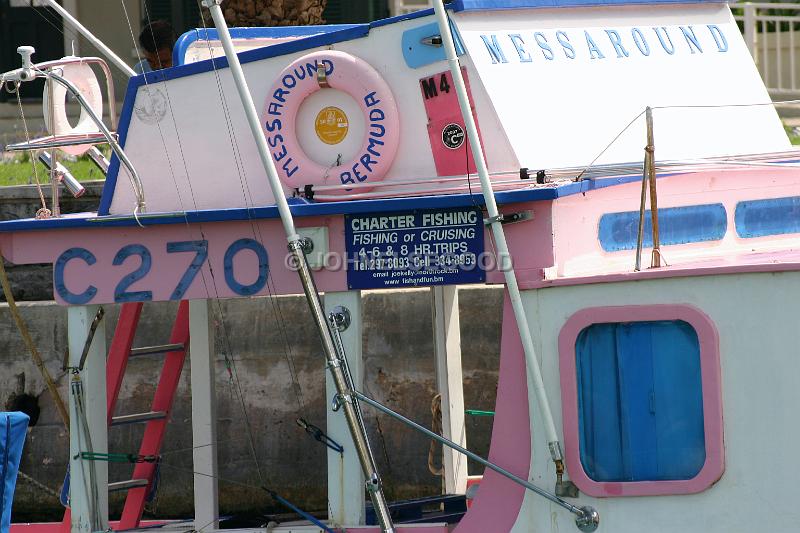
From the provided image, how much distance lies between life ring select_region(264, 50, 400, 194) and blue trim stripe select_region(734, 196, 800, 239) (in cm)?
168

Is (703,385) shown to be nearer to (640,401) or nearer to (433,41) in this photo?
(640,401)

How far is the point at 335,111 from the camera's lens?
536 centimetres

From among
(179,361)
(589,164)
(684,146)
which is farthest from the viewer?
(179,361)

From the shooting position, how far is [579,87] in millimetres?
5578

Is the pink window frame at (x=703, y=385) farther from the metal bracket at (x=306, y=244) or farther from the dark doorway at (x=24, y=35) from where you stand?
the dark doorway at (x=24, y=35)

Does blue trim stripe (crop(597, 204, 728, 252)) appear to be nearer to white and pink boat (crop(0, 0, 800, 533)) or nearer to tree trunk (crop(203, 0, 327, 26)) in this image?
white and pink boat (crop(0, 0, 800, 533))

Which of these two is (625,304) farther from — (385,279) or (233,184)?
(233,184)

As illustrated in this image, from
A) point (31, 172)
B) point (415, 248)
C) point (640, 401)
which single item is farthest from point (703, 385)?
point (31, 172)

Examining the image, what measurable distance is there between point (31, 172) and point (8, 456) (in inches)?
240

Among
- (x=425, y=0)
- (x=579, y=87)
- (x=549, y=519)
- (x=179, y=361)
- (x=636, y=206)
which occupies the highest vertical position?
(x=425, y=0)

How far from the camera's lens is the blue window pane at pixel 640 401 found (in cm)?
470

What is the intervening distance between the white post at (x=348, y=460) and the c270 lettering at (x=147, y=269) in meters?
0.37

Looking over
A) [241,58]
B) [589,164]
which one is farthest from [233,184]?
[589,164]

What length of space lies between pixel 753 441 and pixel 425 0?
1104 cm
